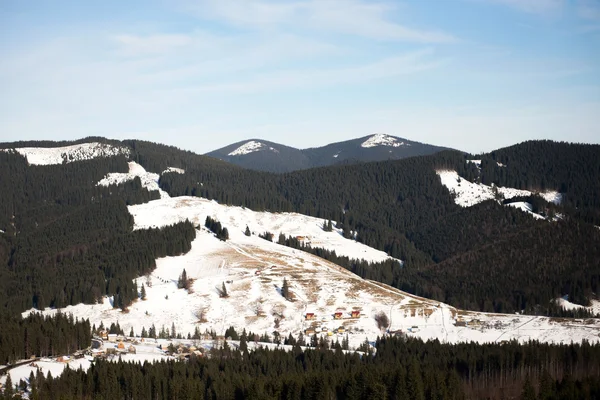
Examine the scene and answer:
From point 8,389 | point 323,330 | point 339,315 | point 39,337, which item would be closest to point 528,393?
point 323,330

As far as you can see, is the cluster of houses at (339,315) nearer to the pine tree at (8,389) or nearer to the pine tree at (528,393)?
the pine tree at (528,393)

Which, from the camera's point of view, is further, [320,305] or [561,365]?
[320,305]

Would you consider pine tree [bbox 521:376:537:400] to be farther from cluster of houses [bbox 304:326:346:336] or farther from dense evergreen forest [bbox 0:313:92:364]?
dense evergreen forest [bbox 0:313:92:364]

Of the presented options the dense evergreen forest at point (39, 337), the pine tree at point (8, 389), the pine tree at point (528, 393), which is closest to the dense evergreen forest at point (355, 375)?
the pine tree at point (528, 393)

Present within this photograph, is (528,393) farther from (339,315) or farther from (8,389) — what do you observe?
(339,315)

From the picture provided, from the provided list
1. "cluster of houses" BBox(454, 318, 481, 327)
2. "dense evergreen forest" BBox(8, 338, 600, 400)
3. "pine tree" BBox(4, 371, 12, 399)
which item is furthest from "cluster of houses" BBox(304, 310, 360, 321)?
"pine tree" BBox(4, 371, 12, 399)

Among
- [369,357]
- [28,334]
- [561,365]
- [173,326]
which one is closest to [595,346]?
[561,365]

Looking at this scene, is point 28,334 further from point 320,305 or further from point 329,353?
point 320,305

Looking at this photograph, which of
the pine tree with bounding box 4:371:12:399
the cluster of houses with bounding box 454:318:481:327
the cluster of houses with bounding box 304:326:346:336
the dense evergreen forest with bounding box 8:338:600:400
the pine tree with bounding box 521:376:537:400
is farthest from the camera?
the cluster of houses with bounding box 454:318:481:327
